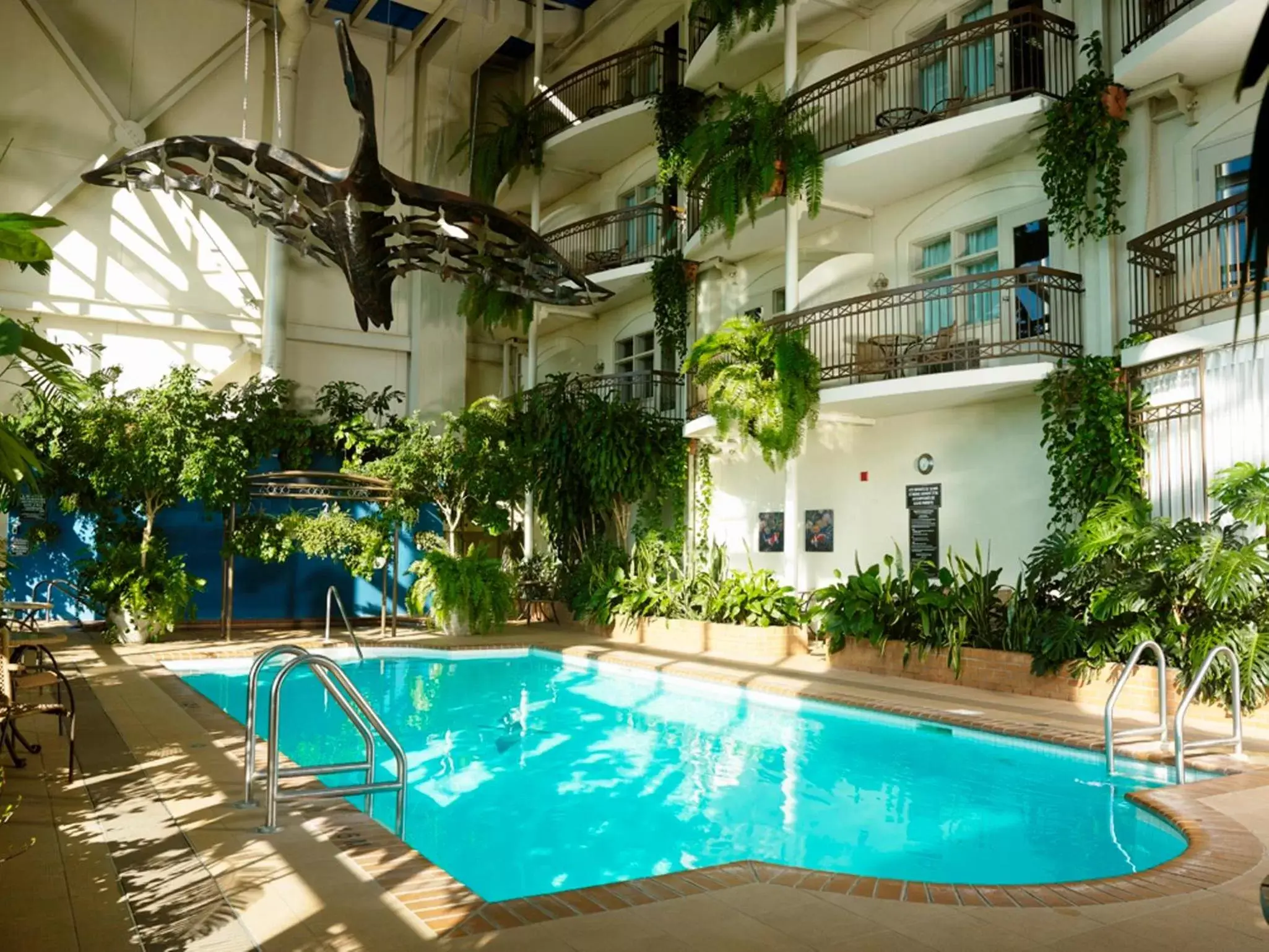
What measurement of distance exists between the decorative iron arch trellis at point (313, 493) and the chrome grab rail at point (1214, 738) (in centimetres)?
1067

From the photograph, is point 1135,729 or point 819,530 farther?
point 819,530

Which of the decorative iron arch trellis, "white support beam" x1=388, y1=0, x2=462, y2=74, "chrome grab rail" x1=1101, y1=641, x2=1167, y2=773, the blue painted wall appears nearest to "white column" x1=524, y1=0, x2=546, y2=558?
"white support beam" x1=388, y1=0, x2=462, y2=74

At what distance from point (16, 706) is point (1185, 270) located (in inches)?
430

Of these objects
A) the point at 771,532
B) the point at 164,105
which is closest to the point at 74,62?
the point at 164,105

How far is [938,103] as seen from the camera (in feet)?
41.8

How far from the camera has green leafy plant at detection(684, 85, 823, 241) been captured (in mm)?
13375

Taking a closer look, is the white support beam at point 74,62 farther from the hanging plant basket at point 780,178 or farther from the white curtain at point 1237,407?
the white curtain at point 1237,407

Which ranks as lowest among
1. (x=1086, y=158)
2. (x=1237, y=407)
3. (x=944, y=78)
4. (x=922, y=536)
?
(x=922, y=536)

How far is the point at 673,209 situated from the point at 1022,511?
27.1 feet

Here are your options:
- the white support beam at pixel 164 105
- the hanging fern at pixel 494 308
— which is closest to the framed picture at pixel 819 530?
the hanging fern at pixel 494 308

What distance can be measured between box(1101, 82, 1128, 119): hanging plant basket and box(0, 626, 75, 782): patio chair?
1126 centimetres

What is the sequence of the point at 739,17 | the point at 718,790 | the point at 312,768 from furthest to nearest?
1. the point at 739,17
2. the point at 718,790
3. the point at 312,768

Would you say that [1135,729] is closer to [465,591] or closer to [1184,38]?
[1184,38]

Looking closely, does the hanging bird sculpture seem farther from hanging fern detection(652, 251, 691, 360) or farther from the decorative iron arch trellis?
hanging fern detection(652, 251, 691, 360)
